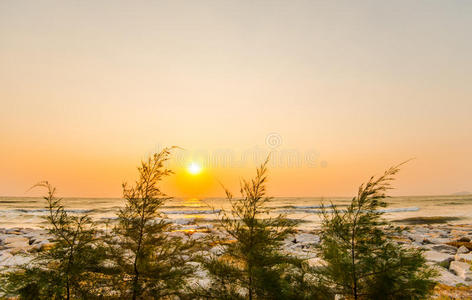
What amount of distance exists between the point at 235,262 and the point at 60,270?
2975 mm

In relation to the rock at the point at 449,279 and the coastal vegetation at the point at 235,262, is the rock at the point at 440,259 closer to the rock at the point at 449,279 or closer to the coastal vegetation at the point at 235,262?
the rock at the point at 449,279

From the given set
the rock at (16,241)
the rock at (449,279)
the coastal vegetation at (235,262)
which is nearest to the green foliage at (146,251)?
the coastal vegetation at (235,262)

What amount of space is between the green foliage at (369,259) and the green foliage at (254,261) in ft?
2.52

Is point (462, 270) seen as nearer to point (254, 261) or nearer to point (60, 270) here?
point (254, 261)

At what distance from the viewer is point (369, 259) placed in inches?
188

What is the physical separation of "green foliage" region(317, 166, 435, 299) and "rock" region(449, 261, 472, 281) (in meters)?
5.49

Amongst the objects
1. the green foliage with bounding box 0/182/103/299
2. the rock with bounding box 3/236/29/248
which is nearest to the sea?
the rock with bounding box 3/236/29/248

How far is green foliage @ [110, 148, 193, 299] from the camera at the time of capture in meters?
5.06

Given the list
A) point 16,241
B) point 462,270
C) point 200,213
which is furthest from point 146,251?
point 200,213

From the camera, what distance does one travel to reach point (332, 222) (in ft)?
Result: 16.8

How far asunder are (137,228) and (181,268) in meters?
1.11

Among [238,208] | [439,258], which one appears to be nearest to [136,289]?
[238,208]

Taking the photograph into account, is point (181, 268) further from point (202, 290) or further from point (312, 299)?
point (312, 299)

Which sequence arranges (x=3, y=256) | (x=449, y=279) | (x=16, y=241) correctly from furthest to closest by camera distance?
(x=16, y=241)
(x=3, y=256)
(x=449, y=279)
